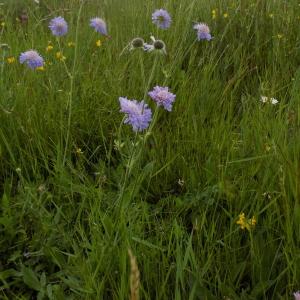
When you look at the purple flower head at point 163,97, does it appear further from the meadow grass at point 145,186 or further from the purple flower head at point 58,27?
the purple flower head at point 58,27

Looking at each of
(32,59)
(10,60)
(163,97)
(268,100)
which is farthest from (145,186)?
(10,60)

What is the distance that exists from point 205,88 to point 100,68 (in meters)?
0.53

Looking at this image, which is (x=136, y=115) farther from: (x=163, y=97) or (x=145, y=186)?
(x=145, y=186)

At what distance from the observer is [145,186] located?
4.45 ft

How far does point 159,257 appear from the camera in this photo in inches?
39.1

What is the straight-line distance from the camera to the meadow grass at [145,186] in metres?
0.97

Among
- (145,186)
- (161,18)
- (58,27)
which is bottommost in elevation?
(145,186)

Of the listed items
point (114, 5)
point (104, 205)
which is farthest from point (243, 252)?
point (114, 5)

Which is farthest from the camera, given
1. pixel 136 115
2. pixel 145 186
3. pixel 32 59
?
pixel 32 59

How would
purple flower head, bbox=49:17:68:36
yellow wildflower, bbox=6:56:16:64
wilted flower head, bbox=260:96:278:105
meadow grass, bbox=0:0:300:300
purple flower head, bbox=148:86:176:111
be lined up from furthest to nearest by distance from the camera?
yellow wildflower, bbox=6:56:16:64
purple flower head, bbox=49:17:68:36
wilted flower head, bbox=260:96:278:105
purple flower head, bbox=148:86:176:111
meadow grass, bbox=0:0:300:300

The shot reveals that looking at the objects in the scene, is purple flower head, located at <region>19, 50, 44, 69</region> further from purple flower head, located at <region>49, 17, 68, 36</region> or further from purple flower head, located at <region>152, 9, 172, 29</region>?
purple flower head, located at <region>152, 9, 172, 29</region>

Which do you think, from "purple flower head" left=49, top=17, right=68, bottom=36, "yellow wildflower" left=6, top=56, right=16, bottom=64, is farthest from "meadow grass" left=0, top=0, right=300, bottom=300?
"purple flower head" left=49, top=17, right=68, bottom=36

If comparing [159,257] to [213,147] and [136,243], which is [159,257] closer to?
[136,243]

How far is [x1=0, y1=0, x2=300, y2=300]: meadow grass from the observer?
969mm
